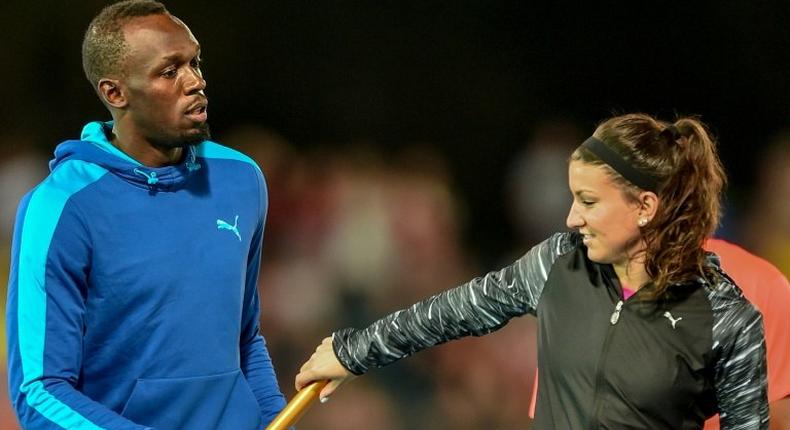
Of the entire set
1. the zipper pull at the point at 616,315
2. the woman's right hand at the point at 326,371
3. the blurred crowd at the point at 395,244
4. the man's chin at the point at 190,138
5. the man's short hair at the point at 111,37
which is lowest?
the blurred crowd at the point at 395,244

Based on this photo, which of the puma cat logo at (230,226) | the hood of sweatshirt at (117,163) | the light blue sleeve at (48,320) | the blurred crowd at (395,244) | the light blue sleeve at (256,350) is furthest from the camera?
the blurred crowd at (395,244)

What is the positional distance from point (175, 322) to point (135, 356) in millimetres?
96

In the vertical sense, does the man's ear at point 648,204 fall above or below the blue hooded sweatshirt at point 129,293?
above

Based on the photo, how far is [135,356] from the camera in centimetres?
225

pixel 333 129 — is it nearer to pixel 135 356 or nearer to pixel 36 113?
pixel 36 113

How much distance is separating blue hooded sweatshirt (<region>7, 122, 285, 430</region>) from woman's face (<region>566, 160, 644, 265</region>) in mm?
676

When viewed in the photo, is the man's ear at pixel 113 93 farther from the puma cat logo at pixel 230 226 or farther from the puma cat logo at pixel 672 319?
the puma cat logo at pixel 672 319

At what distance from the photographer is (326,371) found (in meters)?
2.40

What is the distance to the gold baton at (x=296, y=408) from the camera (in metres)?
2.32

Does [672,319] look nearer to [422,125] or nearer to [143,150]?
[143,150]

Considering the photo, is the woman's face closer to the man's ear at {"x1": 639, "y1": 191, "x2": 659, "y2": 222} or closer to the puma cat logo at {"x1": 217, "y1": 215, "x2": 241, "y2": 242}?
the man's ear at {"x1": 639, "y1": 191, "x2": 659, "y2": 222}

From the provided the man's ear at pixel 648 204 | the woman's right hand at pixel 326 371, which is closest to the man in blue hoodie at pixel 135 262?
the woman's right hand at pixel 326 371

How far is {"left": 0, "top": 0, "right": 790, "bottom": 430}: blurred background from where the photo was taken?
189 inches

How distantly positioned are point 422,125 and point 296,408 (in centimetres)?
297
